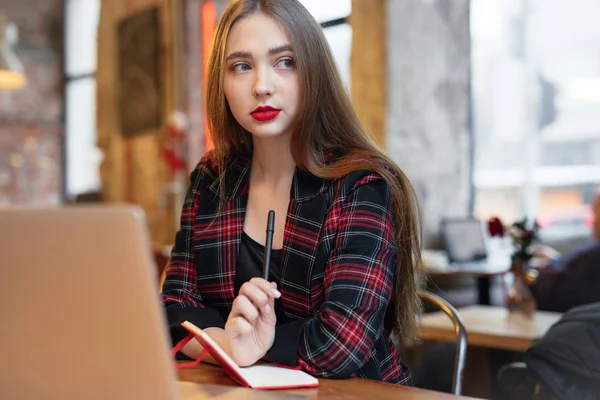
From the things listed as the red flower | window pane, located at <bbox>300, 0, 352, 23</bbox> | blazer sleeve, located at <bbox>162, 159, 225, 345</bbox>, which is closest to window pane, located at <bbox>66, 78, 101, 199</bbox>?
window pane, located at <bbox>300, 0, 352, 23</bbox>

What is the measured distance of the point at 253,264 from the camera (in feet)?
4.37

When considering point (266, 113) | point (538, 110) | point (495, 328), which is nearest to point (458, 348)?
point (266, 113)

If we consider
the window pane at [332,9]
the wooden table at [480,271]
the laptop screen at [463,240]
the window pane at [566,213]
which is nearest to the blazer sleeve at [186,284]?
the wooden table at [480,271]

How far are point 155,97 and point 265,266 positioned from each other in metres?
5.53

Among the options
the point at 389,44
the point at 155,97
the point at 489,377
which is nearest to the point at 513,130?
the point at 389,44

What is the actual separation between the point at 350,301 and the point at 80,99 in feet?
27.7

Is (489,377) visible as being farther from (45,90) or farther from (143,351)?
(45,90)

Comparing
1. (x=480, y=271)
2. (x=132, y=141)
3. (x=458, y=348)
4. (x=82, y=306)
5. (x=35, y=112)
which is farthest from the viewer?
(x=35, y=112)

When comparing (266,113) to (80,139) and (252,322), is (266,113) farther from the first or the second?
(80,139)

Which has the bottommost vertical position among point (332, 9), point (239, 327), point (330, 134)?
point (239, 327)

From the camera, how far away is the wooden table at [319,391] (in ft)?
2.95

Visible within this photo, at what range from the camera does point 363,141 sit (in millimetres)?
1333

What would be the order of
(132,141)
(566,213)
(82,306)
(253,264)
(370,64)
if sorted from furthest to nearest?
(132,141)
(566,213)
(370,64)
(253,264)
(82,306)

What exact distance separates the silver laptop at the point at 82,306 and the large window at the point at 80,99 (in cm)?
839
